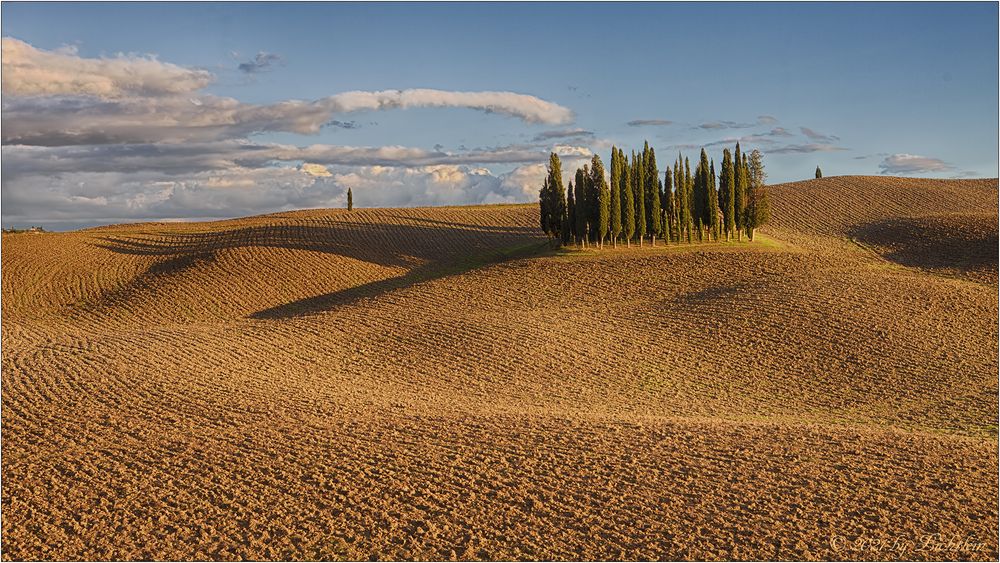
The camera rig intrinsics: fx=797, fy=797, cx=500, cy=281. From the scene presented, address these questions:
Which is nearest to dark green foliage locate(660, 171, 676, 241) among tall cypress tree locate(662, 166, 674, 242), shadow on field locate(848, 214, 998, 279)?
tall cypress tree locate(662, 166, 674, 242)

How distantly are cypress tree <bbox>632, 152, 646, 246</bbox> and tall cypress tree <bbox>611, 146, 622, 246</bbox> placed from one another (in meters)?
1.38

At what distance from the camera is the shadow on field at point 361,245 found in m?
55.6

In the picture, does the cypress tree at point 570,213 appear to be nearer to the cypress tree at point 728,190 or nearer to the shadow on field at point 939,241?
the cypress tree at point 728,190

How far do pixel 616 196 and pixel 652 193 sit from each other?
3441mm

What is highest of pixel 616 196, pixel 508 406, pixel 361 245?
pixel 616 196

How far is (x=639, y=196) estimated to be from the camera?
6125 cm

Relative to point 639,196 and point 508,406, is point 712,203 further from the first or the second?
point 508,406

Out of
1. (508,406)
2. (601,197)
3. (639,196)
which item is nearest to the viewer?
(508,406)

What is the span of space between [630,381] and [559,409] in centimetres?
511

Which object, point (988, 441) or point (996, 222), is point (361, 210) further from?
point (988, 441)

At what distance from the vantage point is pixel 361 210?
8944cm

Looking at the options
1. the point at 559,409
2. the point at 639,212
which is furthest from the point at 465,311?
the point at 639,212

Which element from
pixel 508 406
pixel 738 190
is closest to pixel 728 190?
pixel 738 190

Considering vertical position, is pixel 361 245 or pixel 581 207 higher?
pixel 581 207
